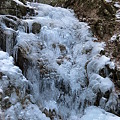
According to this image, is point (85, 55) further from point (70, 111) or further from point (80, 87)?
point (70, 111)

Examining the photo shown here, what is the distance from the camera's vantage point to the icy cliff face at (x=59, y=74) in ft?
20.6

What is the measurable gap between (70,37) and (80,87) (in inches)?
94.7

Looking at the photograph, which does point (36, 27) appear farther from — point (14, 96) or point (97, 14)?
point (14, 96)

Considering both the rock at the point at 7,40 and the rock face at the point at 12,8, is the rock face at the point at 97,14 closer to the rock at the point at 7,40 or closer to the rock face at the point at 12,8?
the rock face at the point at 12,8

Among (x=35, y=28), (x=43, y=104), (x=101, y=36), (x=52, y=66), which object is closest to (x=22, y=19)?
(x=35, y=28)

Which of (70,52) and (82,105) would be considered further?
(70,52)

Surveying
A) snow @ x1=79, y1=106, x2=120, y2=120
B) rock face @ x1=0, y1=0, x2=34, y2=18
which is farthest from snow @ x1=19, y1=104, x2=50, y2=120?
rock face @ x1=0, y1=0, x2=34, y2=18

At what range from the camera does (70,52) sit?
822 cm

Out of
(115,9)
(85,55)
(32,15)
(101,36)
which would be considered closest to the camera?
(85,55)

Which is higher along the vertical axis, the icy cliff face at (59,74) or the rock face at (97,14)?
the rock face at (97,14)

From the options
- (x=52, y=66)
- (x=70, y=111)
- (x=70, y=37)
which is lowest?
(x=70, y=111)

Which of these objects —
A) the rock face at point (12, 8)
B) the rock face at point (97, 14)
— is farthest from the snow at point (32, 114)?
the rock face at point (12, 8)

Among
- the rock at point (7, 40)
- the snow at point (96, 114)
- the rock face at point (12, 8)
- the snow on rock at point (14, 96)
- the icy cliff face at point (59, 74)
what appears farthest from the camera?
the rock face at point (12, 8)

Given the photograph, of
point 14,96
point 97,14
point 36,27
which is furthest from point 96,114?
point 97,14
